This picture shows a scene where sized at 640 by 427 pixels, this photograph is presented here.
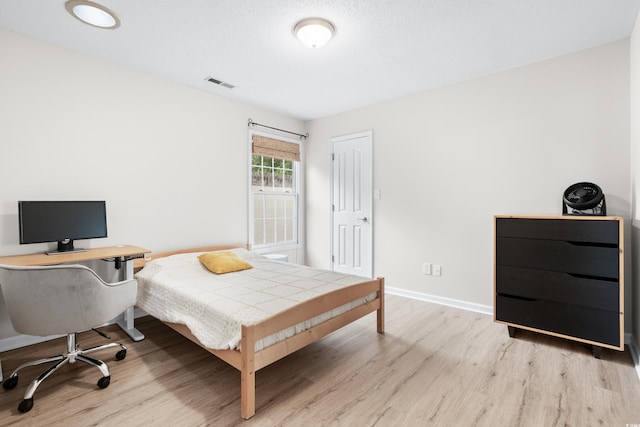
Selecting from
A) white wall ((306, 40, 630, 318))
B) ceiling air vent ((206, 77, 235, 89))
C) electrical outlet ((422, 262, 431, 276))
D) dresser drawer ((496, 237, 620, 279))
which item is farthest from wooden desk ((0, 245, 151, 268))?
dresser drawer ((496, 237, 620, 279))

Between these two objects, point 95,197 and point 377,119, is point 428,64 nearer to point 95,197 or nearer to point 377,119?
point 377,119

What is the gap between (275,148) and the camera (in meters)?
4.48

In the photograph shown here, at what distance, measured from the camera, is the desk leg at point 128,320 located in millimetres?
2643

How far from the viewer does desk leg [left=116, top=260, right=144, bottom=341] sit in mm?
2643

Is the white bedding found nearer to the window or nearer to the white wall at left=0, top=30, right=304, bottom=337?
the white wall at left=0, top=30, right=304, bottom=337

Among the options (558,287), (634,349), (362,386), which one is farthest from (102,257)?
(634,349)

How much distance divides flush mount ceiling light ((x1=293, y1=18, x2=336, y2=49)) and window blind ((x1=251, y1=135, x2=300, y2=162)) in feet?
6.47

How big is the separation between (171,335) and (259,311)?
137 centimetres

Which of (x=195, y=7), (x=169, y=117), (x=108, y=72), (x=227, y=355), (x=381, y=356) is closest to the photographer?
(x=227, y=355)

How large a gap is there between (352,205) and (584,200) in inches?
100

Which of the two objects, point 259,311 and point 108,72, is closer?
point 259,311

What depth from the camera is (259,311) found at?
74.9 inches

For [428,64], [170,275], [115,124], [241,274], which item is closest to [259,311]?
[241,274]

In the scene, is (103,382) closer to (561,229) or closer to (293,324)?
(293,324)
